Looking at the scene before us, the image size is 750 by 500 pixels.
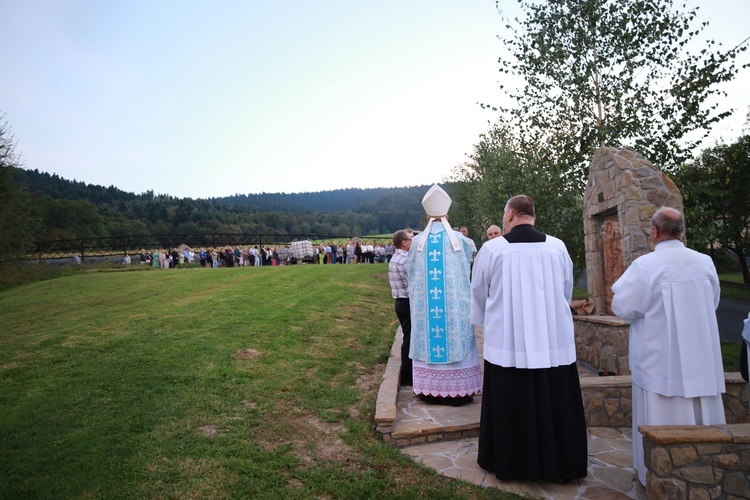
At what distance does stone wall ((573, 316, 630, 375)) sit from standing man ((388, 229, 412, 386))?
2.90m

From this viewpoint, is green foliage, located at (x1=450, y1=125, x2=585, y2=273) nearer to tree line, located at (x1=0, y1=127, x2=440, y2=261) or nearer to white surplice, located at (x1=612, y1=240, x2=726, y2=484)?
white surplice, located at (x1=612, y1=240, x2=726, y2=484)

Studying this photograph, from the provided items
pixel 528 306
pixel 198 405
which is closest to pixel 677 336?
pixel 528 306

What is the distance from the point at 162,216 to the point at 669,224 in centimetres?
6707

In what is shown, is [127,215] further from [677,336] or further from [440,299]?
[677,336]

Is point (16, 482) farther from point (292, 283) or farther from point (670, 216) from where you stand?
point (292, 283)

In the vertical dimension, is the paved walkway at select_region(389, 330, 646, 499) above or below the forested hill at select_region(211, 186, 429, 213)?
below

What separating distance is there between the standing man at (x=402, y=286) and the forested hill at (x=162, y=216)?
39.5 metres

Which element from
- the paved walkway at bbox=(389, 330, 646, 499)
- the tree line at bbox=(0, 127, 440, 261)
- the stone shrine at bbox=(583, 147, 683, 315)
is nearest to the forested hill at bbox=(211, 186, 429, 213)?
the tree line at bbox=(0, 127, 440, 261)

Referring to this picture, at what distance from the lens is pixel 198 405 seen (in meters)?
5.77

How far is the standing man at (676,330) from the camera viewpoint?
150 inches

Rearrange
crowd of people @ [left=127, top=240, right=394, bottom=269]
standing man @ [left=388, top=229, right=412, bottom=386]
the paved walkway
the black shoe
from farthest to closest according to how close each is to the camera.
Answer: crowd of people @ [left=127, top=240, right=394, bottom=269] < standing man @ [left=388, top=229, right=412, bottom=386] < the black shoe < the paved walkway

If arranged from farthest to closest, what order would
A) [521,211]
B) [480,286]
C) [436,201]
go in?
[436,201]
[480,286]
[521,211]

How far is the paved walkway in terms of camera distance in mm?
4090

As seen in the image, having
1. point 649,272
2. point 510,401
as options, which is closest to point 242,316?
point 510,401
